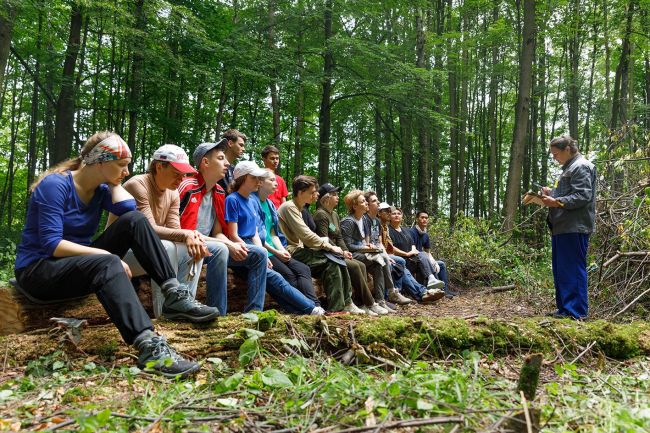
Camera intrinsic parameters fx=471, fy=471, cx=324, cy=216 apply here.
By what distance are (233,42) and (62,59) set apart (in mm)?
4562

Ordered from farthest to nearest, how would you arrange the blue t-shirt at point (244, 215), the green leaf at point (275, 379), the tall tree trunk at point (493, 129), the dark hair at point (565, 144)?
the tall tree trunk at point (493, 129) → the dark hair at point (565, 144) → the blue t-shirt at point (244, 215) → the green leaf at point (275, 379)

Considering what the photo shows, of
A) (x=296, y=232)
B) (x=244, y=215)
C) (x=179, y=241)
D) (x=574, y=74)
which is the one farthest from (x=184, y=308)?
(x=574, y=74)

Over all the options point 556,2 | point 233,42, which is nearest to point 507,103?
point 556,2

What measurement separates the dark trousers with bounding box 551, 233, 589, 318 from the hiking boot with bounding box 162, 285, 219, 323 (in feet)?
13.6

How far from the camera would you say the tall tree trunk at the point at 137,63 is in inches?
443

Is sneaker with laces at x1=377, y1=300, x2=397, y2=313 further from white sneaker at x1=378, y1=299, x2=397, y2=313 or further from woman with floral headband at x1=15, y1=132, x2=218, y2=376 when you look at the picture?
woman with floral headband at x1=15, y1=132, x2=218, y2=376

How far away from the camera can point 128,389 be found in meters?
2.64

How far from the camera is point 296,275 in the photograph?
17.9 ft

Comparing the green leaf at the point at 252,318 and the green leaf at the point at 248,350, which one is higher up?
the green leaf at the point at 252,318

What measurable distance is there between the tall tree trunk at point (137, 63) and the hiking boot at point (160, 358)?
356 inches

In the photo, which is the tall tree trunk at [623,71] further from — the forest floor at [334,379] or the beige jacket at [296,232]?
the forest floor at [334,379]

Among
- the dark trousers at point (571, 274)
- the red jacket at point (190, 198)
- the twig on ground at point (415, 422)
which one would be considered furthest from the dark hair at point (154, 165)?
the dark trousers at point (571, 274)

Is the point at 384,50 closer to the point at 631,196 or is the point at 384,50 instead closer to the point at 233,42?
the point at 233,42

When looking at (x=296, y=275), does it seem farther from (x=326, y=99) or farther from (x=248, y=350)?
(x=326, y=99)
